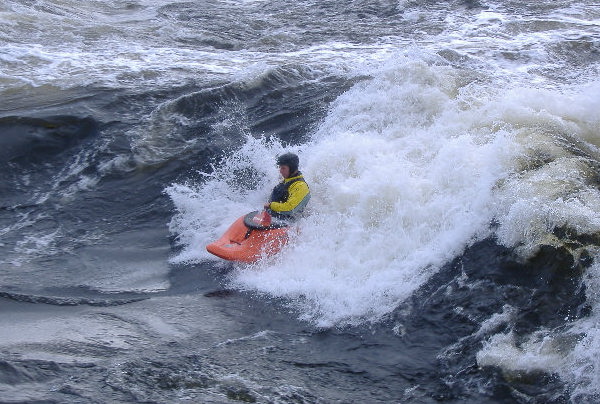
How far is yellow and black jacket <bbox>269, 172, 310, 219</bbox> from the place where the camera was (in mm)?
7371

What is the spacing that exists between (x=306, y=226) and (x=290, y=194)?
39 cm

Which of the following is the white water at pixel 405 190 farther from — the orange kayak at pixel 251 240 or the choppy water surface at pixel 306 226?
the orange kayak at pixel 251 240

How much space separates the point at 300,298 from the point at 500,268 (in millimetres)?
1770

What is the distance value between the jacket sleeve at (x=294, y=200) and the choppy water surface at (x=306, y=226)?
24cm

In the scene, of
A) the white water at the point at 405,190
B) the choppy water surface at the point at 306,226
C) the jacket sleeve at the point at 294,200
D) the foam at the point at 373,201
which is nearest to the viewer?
the choppy water surface at the point at 306,226

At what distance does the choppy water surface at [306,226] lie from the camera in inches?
196

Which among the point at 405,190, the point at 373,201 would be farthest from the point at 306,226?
the point at 405,190

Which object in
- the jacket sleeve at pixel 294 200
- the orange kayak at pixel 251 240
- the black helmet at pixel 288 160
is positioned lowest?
the orange kayak at pixel 251 240

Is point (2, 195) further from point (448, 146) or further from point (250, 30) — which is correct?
point (250, 30)

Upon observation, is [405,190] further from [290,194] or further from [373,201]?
[290,194]

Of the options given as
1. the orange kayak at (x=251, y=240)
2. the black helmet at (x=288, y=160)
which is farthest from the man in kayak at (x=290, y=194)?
the orange kayak at (x=251, y=240)

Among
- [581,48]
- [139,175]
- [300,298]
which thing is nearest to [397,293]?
[300,298]

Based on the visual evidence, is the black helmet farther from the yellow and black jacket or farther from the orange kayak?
the orange kayak

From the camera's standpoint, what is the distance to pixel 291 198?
7414mm
